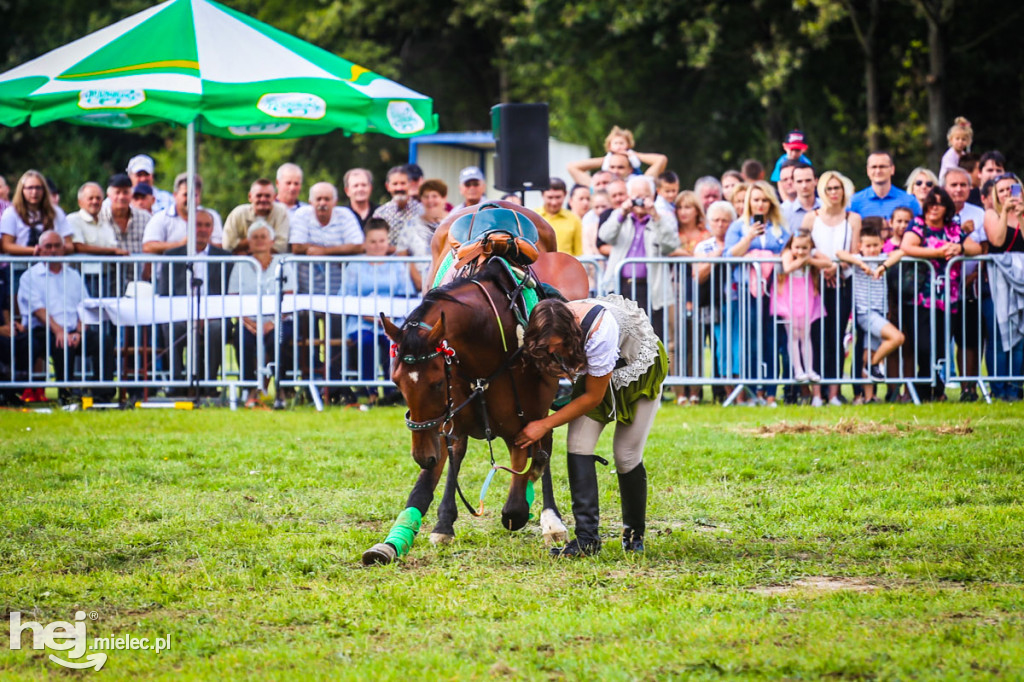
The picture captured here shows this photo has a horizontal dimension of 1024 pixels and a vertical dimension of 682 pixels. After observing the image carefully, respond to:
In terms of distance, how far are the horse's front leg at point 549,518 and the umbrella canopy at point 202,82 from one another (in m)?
7.16

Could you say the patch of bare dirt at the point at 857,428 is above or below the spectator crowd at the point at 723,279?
below

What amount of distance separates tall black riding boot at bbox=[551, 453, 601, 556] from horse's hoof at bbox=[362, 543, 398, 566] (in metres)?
0.82

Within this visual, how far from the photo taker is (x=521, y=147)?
37.9ft

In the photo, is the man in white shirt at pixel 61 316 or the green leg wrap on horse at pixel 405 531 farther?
the man in white shirt at pixel 61 316

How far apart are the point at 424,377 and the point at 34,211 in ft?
31.4

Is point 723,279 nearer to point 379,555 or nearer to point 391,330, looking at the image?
point 379,555

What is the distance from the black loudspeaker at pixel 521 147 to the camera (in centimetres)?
1145

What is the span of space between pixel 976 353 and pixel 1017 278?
86 cm

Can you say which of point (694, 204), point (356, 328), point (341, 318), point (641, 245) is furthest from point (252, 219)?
point (694, 204)

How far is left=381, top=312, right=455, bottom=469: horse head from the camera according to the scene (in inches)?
239

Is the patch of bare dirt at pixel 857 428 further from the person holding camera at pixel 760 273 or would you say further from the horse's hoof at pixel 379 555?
the horse's hoof at pixel 379 555

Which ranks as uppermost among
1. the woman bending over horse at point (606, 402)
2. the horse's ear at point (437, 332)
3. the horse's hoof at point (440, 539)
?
the horse's ear at point (437, 332)

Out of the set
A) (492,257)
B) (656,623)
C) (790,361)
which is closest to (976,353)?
(790,361)

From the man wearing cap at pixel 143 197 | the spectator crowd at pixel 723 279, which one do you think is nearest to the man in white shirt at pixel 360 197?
the spectator crowd at pixel 723 279
